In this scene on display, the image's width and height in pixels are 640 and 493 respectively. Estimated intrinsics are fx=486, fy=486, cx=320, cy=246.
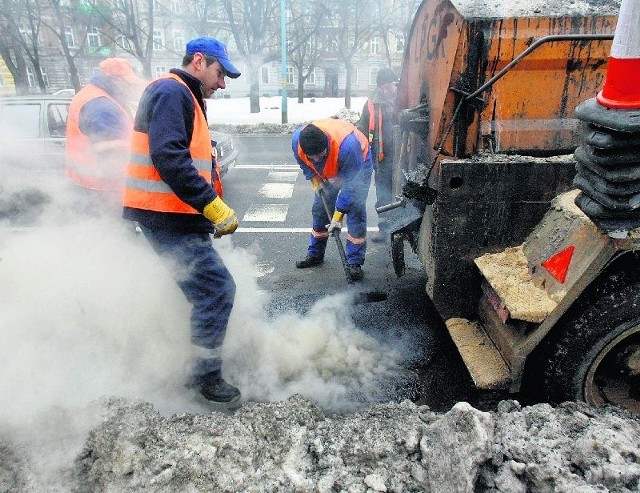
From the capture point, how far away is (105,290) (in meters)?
3.22

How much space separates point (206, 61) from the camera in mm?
2609

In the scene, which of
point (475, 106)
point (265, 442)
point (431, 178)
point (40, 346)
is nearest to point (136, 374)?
point (40, 346)

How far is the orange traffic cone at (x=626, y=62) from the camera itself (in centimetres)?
168

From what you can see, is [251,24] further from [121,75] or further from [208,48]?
[208,48]

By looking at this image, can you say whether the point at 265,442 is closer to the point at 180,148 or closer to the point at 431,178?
the point at 180,148

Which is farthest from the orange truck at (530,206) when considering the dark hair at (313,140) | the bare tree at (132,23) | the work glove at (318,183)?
the bare tree at (132,23)

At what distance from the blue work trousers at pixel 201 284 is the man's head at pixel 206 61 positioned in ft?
2.75

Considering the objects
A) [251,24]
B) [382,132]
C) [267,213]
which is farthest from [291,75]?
[382,132]

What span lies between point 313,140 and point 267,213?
8.81ft

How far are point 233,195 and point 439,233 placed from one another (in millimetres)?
5226

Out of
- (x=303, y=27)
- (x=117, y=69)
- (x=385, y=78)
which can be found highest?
(x=303, y=27)

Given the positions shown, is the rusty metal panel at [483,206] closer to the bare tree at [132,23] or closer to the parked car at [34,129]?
the parked car at [34,129]

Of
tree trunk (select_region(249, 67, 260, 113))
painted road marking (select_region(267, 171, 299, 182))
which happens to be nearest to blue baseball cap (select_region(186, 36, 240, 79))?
painted road marking (select_region(267, 171, 299, 182))

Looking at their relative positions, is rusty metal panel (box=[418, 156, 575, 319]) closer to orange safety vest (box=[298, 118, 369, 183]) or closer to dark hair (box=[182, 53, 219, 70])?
dark hair (box=[182, 53, 219, 70])
